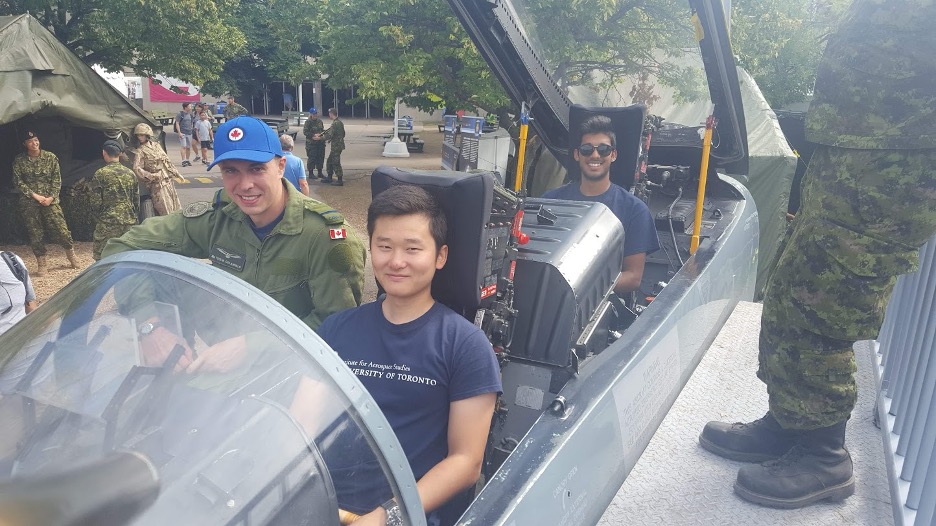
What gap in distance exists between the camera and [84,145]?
9352 mm

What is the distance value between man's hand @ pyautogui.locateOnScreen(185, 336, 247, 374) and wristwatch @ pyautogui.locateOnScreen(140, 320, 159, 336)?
15 centimetres

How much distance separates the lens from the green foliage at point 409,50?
31.5 feet

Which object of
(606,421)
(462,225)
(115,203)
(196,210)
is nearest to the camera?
(462,225)

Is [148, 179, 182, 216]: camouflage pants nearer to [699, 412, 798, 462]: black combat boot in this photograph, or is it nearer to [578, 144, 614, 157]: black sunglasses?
[578, 144, 614, 157]: black sunglasses

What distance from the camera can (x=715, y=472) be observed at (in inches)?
117

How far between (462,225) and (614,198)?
6.22 ft

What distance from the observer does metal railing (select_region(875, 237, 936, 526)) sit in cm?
257

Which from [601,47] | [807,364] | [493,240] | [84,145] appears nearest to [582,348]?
[493,240]

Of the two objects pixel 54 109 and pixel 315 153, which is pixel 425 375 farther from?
pixel 315 153

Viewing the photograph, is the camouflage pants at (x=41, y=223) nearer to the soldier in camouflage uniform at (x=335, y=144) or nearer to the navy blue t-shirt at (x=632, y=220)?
the navy blue t-shirt at (x=632, y=220)

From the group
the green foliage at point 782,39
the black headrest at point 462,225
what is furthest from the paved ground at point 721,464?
the green foliage at point 782,39

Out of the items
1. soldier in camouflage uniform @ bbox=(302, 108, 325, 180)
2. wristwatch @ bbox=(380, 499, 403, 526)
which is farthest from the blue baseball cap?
soldier in camouflage uniform @ bbox=(302, 108, 325, 180)

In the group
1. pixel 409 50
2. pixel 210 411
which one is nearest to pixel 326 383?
pixel 210 411

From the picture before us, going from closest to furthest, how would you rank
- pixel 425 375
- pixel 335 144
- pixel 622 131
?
pixel 425 375 → pixel 622 131 → pixel 335 144
